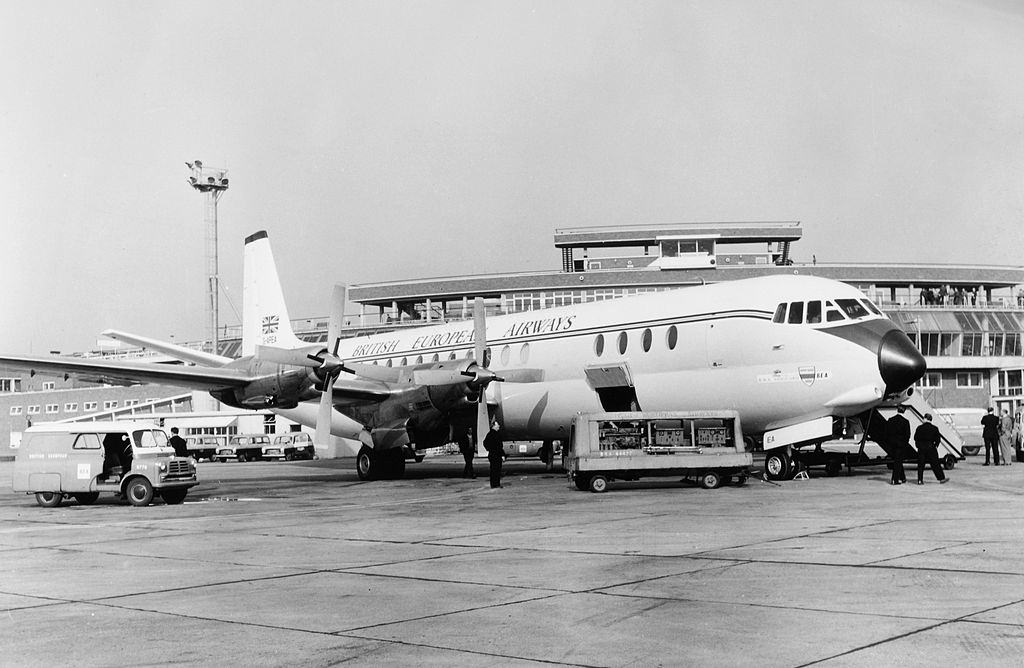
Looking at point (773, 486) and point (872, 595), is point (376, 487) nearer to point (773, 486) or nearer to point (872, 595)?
point (773, 486)

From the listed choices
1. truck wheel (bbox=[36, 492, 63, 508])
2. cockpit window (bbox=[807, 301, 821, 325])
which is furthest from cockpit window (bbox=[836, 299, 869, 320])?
truck wheel (bbox=[36, 492, 63, 508])

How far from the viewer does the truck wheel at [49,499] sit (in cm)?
2311

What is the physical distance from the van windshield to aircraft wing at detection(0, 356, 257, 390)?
3.41 meters

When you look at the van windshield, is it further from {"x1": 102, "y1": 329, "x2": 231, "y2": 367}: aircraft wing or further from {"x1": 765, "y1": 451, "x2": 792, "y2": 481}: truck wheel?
{"x1": 765, "y1": 451, "x2": 792, "y2": 481}: truck wheel

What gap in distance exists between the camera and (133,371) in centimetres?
2623

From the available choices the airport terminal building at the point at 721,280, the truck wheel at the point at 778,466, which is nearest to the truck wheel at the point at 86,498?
the truck wheel at the point at 778,466

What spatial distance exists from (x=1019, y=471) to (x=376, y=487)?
17.8 metres

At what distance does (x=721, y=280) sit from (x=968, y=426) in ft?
100

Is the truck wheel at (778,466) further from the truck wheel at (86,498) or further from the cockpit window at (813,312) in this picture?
the truck wheel at (86,498)

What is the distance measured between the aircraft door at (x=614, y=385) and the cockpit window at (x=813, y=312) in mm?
4737

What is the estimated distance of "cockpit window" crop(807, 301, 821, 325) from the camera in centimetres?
2288

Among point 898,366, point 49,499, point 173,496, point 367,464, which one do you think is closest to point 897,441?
point 898,366

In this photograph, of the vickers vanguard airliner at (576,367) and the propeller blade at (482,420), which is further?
the propeller blade at (482,420)

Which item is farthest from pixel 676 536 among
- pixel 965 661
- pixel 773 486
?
pixel 773 486
